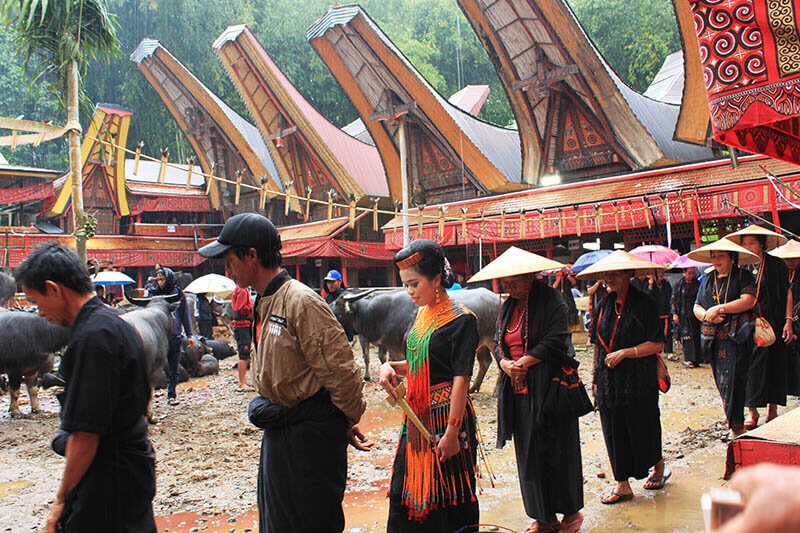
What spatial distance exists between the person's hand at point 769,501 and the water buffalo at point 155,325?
567cm

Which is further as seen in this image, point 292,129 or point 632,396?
point 292,129

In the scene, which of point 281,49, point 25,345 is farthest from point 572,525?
point 281,49

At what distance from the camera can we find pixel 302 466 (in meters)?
2.12

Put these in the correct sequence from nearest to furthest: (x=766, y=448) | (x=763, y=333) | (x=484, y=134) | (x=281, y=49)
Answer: (x=766, y=448)
(x=763, y=333)
(x=484, y=134)
(x=281, y=49)

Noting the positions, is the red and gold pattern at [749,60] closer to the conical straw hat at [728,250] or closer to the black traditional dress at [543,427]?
the black traditional dress at [543,427]

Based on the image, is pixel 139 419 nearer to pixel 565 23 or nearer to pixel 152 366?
pixel 152 366

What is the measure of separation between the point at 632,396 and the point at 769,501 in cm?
338

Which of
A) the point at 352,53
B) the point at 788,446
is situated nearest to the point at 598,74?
the point at 352,53

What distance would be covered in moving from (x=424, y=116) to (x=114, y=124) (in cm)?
1253

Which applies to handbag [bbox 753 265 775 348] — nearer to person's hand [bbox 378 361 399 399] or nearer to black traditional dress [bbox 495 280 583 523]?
black traditional dress [bbox 495 280 583 523]

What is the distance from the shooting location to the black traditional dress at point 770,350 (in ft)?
15.4

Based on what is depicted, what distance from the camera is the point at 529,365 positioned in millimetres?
3232

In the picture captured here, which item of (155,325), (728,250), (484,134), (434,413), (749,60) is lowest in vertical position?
(434,413)

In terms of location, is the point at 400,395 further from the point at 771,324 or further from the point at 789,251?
the point at 789,251
